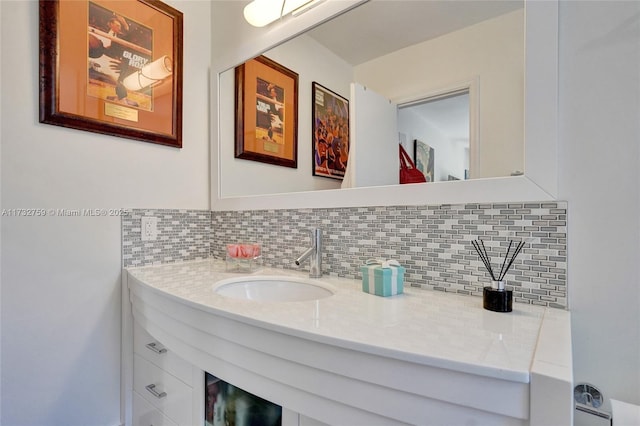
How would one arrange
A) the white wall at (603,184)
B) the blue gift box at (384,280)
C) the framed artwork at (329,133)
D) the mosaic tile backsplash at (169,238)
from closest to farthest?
the white wall at (603,184)
the blue gift box at (384,280)
the framed artwork at (329,133)
the mosaic tile backsplash at (169,238)

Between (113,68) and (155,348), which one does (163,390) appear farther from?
(113,68)

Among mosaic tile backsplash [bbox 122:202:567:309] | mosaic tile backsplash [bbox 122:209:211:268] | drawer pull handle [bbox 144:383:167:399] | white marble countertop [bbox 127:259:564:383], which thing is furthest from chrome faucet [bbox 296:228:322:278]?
mosaic tile backsplash [bbox 122:209:211:268]

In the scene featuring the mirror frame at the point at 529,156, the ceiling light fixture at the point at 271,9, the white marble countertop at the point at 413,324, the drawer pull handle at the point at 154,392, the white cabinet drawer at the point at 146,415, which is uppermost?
the ceiling light fixture at the point at 271,9

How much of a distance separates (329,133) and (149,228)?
0.93m

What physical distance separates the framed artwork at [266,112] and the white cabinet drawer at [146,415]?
1.05m

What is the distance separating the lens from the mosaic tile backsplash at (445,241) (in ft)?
2.42

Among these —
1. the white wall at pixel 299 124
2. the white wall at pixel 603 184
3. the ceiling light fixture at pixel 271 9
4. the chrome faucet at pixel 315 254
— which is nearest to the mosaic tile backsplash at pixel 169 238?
the white wall at pixel 299 124

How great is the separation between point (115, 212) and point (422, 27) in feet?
4.52

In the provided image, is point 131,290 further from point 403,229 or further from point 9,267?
point 403,229

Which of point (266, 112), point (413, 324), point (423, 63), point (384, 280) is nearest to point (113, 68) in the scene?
point (266, 112)

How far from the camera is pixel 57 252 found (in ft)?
3.84

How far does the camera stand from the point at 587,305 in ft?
2.27

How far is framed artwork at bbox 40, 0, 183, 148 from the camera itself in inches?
44.9

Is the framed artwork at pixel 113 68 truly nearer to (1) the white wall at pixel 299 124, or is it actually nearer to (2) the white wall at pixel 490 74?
(1) the white wall at pixel 299 124
